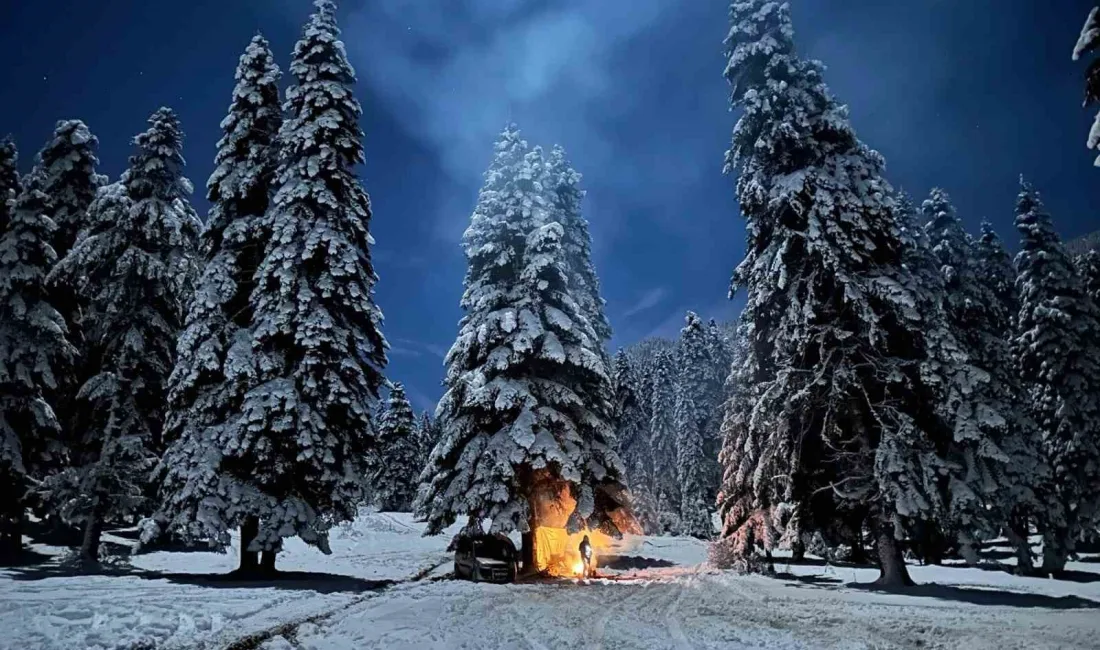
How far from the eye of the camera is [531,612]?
14602mm

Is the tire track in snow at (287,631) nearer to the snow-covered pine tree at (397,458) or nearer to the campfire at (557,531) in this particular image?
the campfire at (557,531)

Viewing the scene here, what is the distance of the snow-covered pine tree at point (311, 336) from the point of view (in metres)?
19.0

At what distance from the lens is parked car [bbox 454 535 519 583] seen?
2219cm

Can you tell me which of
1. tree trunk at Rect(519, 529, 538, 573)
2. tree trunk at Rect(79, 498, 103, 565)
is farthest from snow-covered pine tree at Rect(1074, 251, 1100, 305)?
tree trunk at Rect(79, 498, 103, 565)

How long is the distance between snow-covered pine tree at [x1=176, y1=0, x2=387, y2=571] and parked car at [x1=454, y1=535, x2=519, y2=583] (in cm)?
491

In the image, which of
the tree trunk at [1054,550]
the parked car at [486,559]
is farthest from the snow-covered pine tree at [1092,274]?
the parked car at [486,559]

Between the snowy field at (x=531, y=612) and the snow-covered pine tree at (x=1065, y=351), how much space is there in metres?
6.57

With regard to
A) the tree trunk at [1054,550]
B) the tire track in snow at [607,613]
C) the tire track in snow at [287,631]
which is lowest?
the tire track in snow at [607,613]

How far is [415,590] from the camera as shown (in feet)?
61.8

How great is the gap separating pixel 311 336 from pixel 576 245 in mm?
17111

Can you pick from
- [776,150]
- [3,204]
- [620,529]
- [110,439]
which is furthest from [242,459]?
[776,150]

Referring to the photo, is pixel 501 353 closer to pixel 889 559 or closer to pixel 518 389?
pixel 518 389

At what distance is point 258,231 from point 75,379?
9.86 metres

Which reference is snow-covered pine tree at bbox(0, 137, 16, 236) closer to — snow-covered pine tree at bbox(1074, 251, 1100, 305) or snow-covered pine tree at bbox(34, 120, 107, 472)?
snow-covered pine tree at bbox(34, 120, 107, 472)
